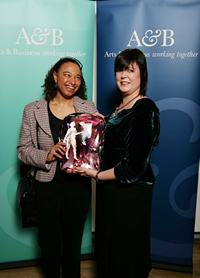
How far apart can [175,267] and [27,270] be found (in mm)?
1517

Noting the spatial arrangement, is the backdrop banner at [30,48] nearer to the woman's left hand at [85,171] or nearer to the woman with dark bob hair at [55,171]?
the woman with dark bob hair at [55,171]

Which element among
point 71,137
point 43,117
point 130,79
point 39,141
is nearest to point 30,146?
point 39,141

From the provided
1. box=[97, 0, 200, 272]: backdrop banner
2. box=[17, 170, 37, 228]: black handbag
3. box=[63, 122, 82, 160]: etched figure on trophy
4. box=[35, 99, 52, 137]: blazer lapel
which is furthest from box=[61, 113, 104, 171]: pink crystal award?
box=[97, 0, 200, 272]: backdrop banner

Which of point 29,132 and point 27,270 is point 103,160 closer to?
point 29,132

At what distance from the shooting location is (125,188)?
147 cm

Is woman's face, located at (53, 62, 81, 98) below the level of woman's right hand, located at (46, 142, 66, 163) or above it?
above

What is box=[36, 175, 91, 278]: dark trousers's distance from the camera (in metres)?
1.68

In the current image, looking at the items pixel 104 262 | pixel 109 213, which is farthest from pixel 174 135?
pixel 104 262

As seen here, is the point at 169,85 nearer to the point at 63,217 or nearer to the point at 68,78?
the point at 68,78

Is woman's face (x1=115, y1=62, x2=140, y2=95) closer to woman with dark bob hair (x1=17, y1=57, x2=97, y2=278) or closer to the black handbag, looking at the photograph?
woman with dark bob hair (x1=17, y1=57, x2=97, y2=278)

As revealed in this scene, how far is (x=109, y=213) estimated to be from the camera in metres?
1.53

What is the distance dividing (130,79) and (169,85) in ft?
2.54

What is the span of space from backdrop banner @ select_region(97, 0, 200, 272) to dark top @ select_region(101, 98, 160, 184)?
794mm

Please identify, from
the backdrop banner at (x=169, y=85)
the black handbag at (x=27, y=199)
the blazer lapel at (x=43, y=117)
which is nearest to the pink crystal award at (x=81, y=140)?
the blazer lapel at (x=43, y=117)
